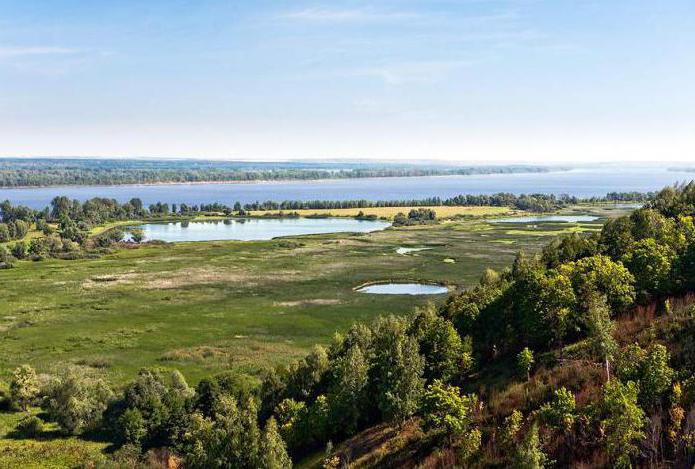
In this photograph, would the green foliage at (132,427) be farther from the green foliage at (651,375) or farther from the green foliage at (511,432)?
the green foliage at (651,375)

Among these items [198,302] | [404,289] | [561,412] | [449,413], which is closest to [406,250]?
[404,289]

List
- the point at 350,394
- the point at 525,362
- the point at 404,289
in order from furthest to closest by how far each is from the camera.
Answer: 1. the point at 404,289
2. the point at 350,394
3. the point at 525,362

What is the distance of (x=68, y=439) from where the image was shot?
154 feet

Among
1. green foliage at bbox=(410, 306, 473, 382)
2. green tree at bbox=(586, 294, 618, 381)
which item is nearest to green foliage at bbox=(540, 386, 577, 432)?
green tree at bbox=(586, 294, 618, 381)

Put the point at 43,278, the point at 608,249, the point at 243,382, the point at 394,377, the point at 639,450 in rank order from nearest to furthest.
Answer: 1. the point at 639,450
2. the point at 394,377
3. the point at 243,382
4. the point at 608,249
5. the point at 43,278

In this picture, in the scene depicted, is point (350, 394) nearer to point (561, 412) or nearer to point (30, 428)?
point (561, 412)

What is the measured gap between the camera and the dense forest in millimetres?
29516

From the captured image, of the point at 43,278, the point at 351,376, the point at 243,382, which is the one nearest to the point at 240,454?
the point at 351,376

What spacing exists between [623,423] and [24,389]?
171 feet

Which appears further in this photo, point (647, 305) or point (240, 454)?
point (647, 305)

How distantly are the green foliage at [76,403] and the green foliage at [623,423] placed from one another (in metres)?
41.6

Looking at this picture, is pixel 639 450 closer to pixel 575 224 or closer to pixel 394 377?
pixel 394 377

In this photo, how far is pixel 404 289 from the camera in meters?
104

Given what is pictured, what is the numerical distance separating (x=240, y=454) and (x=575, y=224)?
177m
